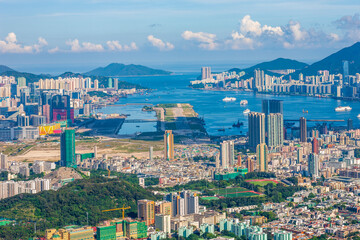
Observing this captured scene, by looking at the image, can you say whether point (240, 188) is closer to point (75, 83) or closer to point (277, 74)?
point (75, 83)

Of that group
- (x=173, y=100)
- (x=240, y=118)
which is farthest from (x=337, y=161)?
(x=173, y=100)

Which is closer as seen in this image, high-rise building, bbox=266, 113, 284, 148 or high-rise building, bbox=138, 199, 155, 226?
high-rise building, bbox=138, 199, 155, 226

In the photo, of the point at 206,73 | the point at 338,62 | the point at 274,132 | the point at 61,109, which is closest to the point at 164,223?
the point at 274,132

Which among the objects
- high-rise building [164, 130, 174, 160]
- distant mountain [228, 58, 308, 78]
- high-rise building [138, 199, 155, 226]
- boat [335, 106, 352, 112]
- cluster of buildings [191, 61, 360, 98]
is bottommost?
high-rise building [138, 199, 155, 226]

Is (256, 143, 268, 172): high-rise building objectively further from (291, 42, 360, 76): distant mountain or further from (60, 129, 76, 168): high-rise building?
(291, 42, 360, 76): distant mountain

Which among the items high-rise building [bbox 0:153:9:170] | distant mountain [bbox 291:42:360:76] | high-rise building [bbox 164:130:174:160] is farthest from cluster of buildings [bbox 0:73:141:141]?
distant mountain [bbox 291:42:360:76]

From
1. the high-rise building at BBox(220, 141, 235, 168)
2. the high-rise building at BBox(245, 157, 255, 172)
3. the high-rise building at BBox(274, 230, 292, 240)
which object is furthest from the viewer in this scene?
the high-rise building at BBox(220, 141, 235, 168)

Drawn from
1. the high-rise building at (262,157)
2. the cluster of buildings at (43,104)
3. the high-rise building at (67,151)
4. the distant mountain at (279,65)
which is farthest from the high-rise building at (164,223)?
the distant mountain at (279,65)

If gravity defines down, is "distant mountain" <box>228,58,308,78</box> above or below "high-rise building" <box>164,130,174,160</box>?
above

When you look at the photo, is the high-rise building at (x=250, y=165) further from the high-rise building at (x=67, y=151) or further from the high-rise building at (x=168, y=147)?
the high-rise building at (x=67, y=151)
